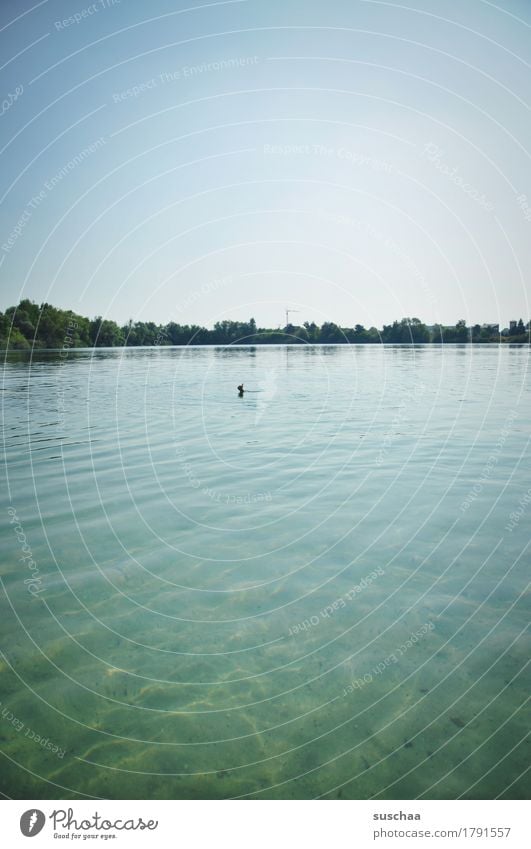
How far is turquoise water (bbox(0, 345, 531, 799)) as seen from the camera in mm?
4426

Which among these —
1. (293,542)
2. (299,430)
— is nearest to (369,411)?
(299,430)

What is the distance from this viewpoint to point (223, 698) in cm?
523

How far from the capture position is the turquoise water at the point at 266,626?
4.43m

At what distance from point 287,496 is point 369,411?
555 inches
